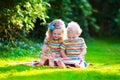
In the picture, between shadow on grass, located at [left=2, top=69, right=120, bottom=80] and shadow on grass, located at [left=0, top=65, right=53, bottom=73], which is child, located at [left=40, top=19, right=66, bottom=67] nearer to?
shadow on grass, located at [left=0, top=65, right=53, bottom=73]

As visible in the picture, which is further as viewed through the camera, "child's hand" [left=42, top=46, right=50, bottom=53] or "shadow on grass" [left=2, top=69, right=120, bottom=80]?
"child's hand" [left=42, top=46, right=50, bottom=53]

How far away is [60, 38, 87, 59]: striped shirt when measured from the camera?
1163cm

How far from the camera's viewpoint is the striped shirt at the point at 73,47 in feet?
38.2

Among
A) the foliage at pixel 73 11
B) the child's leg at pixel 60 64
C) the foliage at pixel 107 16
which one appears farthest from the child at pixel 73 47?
the foliage at pixel 107 16

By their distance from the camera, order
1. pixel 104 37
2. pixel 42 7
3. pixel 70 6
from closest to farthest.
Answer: pixel 42 7 → pixel 70 6 → pixel 104 37

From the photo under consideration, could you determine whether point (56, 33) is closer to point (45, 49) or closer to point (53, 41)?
point (53, 41)

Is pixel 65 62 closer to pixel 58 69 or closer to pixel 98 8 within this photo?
pixel 58 69

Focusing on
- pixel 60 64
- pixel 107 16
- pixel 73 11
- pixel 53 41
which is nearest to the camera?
pixel 60 64

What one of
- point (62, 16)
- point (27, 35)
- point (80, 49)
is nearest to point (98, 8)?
point (62, 16)

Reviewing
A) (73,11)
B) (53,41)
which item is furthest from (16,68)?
(73,11)

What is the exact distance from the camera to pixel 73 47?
1166cm

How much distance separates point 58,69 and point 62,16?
8.84 metres

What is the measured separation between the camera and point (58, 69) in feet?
35.3

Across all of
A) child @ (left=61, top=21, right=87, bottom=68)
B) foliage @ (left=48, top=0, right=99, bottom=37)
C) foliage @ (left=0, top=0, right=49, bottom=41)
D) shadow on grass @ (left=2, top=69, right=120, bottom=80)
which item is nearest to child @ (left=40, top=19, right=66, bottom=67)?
child @ (left=61, top=21, right=87, bottom=68)
